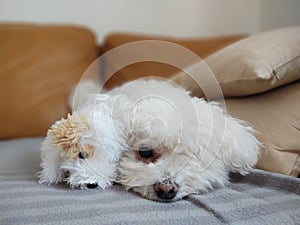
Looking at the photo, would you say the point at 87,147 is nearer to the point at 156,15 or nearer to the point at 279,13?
the point at 156,15

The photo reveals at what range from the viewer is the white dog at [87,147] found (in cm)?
79

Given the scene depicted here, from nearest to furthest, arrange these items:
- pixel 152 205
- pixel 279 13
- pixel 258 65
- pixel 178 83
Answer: pixel 152 205 → pixel 258 65 → pixel 178 83 → pixel 279 13

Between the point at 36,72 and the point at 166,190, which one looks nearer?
the point at 166,190

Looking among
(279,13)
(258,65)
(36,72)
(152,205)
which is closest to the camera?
(152,205)

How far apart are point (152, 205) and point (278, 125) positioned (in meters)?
0.37

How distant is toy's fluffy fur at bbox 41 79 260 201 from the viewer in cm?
78

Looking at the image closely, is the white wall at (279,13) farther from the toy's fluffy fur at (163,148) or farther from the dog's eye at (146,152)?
the dog's eye at (146,152)

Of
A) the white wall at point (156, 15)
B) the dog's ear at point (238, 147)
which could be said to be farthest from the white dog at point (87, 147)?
the white wall at point (156, 15)

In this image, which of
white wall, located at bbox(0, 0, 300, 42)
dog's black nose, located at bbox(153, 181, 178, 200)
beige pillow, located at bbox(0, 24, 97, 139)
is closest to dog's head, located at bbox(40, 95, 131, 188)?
dog's black nose, located at bbox(153, 181, 178, 200)

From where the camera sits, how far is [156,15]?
1.88 m

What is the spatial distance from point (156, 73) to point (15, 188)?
86cm

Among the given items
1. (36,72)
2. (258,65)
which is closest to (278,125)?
(258,65)

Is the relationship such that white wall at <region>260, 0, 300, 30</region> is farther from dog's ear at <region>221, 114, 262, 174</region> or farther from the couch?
dog's ear at <region>221, 114, 262, 174</region>

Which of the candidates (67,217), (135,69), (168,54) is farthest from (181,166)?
(135,69)
